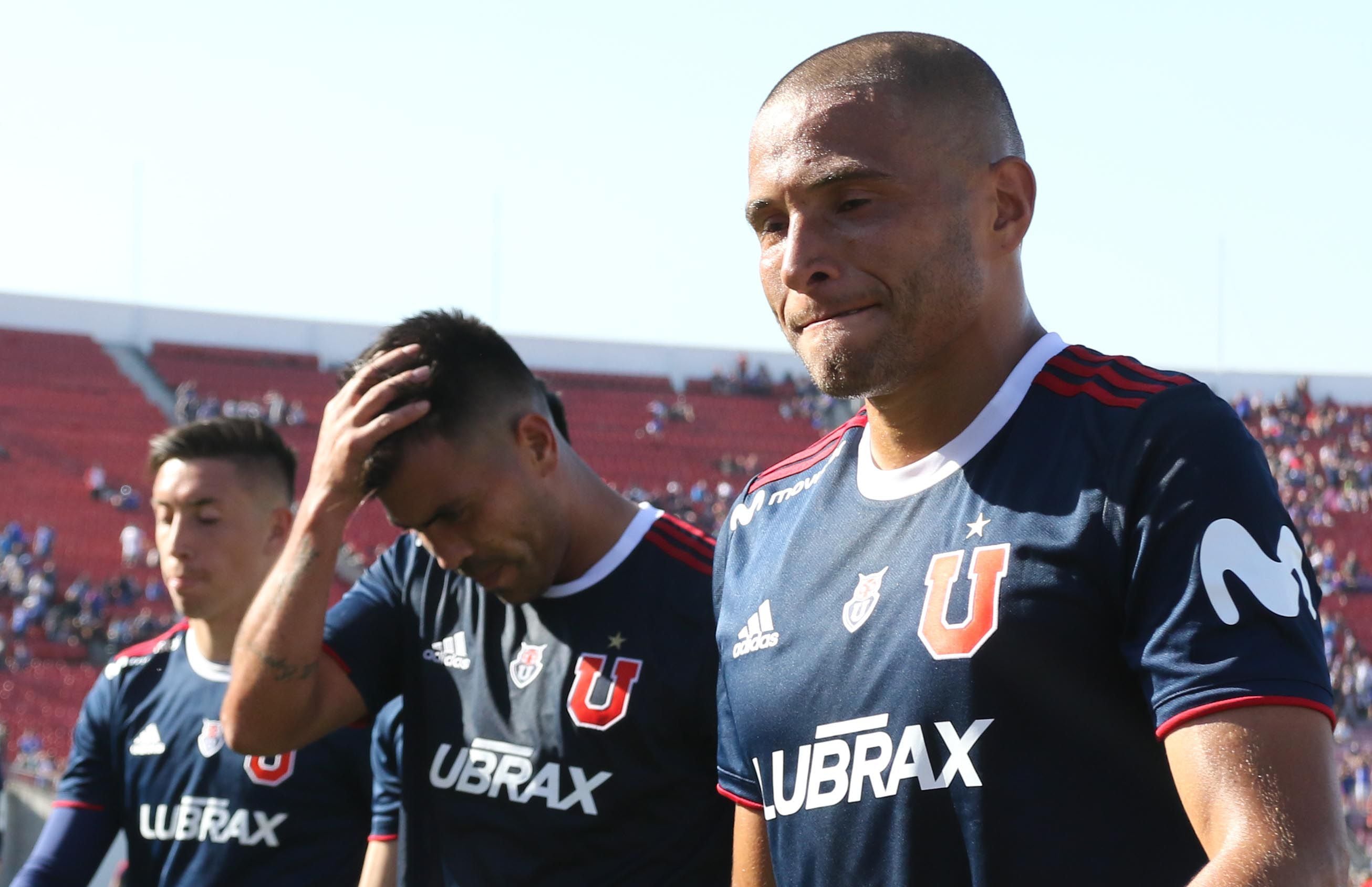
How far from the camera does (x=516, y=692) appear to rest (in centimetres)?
309

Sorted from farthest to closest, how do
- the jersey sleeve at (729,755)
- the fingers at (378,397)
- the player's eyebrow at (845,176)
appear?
the fingers at (378,397) → the jersey sleeve at (729,755) → the player's eyebrow at (845,176)

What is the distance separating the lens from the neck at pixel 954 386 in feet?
6.52

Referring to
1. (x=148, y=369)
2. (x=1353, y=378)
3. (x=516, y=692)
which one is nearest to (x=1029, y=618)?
(x=516, y=692)

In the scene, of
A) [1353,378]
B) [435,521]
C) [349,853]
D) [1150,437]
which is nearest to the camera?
[1150,437]

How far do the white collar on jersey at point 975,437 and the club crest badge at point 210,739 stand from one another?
2563mm

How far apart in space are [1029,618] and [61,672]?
2155 centimetres

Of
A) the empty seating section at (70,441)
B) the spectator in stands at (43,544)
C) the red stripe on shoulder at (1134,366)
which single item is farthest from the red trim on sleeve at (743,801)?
the spectator in stands at (43,544)

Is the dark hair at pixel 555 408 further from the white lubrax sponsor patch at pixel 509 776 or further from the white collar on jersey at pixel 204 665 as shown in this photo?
the white collar on jersey at pixel 204 665

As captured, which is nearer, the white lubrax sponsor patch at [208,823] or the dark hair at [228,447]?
the white lubrax sponsor patch at [208,823]

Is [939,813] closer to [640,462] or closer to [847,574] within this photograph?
[847,574]

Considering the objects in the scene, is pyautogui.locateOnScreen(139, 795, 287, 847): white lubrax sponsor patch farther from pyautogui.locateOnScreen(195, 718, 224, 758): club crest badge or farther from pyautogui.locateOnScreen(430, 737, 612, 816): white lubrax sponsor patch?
pyautogui.locateOnScreen(430, 737, 612, 816): white lubrax sponsor patch

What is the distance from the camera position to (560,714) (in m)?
3.00

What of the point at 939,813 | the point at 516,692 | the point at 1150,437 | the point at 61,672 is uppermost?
the point at 1150,437

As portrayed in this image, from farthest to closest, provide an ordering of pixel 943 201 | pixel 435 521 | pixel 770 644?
pixel 435 521, pixel 770 644, pixel 943 201
